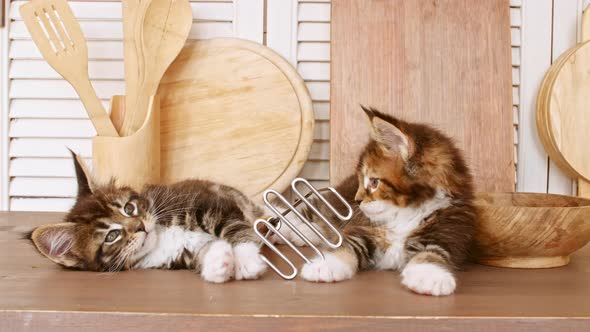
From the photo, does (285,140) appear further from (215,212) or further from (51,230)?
(51,230)

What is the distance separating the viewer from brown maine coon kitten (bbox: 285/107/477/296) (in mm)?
1029

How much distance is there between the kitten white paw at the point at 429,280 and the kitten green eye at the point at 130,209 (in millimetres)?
581

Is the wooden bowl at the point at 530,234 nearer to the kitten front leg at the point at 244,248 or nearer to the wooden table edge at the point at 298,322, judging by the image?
the wooden table edge at the point at 298,322

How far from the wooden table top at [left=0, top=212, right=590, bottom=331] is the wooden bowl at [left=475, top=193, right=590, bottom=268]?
0.12 feet

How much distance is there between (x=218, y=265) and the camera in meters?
0.95

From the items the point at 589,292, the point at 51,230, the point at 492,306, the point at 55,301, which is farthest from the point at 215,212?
the point at 589,292

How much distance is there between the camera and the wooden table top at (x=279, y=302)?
757 mm

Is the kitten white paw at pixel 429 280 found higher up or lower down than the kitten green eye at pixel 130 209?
lower down

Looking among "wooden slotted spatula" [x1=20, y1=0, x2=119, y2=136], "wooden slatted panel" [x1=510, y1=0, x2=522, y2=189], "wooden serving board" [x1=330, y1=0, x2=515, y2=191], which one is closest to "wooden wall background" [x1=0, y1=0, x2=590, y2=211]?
"wooden slatted panel" [x1=510, y1=0, x2=522, y2=189]

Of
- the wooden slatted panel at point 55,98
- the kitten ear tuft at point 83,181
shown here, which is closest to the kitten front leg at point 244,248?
the kitten ear tuft at point 83,181

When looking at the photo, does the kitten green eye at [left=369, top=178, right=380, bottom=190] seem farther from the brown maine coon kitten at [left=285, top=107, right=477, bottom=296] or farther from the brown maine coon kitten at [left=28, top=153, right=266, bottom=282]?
the brown maine coon kitten at [left=28, top=153, right=266, bottom=282]

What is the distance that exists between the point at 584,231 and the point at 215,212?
76 cm

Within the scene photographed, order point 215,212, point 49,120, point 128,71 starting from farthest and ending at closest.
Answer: point 49,120 → point 128,71 → point 215,212

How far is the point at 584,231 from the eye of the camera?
1.05m
